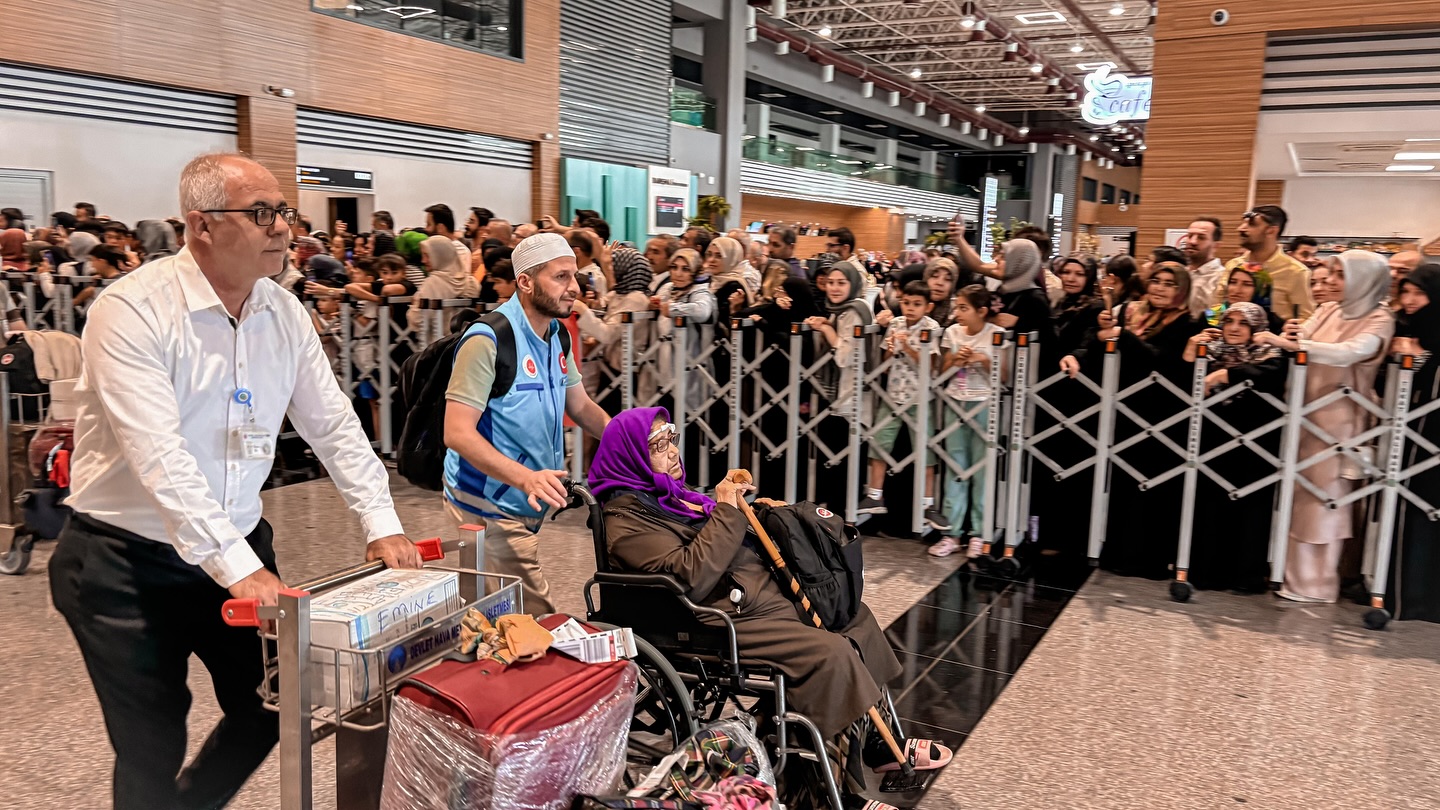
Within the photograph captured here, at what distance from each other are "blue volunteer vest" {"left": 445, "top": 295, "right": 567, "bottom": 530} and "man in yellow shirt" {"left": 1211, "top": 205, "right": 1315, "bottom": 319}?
4.47 meters

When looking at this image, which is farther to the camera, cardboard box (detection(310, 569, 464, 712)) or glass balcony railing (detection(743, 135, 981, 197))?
glass balcony railing (detection(743, 135, 981, 197))

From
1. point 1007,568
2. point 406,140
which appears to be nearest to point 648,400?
point 1007,568

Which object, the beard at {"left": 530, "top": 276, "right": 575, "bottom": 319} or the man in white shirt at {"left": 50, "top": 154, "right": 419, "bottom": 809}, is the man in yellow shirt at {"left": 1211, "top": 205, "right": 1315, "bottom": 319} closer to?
the beard at {"left": 530, "top": 276, "right": 575, "bottom": 319}

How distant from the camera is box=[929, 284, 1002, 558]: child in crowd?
5578 mm

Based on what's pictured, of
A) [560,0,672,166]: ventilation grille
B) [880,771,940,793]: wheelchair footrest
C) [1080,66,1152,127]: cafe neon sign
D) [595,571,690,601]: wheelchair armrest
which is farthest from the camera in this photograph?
[1080,66,1152,127]: cafe neon sign

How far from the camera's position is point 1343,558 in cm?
531

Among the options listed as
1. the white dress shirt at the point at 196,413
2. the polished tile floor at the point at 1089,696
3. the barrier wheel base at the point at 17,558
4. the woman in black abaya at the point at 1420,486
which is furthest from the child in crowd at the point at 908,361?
the barrier wheel base at the point at 17,558

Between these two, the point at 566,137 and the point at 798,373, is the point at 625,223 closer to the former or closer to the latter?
the point at 566,137

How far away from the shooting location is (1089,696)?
3873 millimetres

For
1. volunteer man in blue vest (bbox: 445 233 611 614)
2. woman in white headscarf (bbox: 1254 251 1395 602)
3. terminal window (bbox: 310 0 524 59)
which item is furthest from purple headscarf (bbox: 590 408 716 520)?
terminal window (bbox: 310 0 524 59)

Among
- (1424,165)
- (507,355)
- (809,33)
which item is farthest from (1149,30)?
(507,355)

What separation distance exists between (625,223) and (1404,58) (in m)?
12.9

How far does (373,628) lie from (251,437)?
524 millimetres

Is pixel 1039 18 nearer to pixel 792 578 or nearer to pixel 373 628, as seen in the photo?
pixel 792 578
